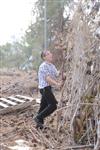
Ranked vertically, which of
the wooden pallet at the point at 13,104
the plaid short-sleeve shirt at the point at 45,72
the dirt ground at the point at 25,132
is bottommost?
the dirt ground at the point at 25,132

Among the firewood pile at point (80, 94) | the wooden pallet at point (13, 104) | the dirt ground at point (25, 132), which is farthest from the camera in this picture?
the wooden pallet at point (13, 104)

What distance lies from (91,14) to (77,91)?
1152mm

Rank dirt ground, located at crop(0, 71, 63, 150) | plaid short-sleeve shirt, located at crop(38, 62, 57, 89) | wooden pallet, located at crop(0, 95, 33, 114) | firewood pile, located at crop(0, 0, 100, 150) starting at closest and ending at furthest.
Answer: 1. firewood pile, located at crop(0, 0, 100, 150)
2. dirt ground, located at crop(0, 71, 63, 150)
3. plaid short-sleeve shirt, located at crop(38, 62, 57, 89)
4. wooden pallet, located at crop(0, 95, 33, 114)

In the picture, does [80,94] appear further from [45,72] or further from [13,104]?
[13,104]

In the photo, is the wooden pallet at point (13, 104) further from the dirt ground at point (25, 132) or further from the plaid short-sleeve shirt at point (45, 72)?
the plaid short-sleeve shirt at point (45, 72)

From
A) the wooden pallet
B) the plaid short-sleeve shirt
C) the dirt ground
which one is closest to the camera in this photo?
the dirt ground

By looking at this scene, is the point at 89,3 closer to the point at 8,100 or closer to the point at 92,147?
the point at 92,147

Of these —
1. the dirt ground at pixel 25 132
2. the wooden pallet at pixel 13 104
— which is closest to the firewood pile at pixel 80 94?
the dirt ground at pixel 25 132

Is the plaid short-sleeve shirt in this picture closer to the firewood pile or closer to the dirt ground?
the firewood pile

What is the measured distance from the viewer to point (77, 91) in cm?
613

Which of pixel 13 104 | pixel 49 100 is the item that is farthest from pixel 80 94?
pixel 13 104

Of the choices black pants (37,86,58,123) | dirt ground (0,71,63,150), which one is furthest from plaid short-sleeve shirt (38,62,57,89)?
dirt ground (0,71,63,150)

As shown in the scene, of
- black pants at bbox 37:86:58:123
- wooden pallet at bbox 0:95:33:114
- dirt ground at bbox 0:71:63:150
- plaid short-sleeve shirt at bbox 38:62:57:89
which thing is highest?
plaid short-sleeve shirt at bbox 38:62:57:89

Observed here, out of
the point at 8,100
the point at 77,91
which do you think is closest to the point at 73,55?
the point at 77,91
